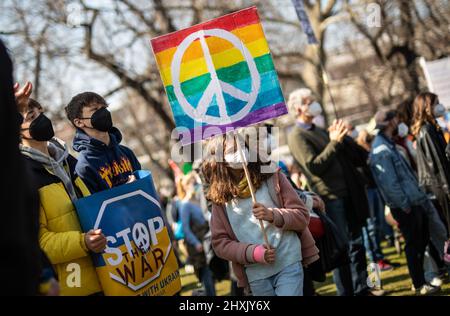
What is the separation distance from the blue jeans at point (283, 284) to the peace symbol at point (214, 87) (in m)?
1.11

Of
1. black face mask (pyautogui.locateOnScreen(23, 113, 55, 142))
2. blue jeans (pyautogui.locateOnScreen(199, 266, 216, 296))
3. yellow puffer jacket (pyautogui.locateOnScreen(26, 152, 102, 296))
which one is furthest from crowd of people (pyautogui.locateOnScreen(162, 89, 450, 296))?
black face mask (pyautogui.locateOnScreen(23, 113, 55, 142))

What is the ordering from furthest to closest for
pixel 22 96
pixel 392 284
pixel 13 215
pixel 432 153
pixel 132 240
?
1. pixel 392 284
2. pixel 432 153
3. pixel 132 240
4. pixel 22 96
5. pixel 13 215

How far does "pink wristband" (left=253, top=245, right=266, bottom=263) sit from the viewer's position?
4.66 m

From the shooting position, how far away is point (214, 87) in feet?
15.9

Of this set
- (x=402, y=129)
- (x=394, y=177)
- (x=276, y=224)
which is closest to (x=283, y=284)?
(x=276, y=224)

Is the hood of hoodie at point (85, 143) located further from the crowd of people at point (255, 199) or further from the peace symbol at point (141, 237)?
the peace symbol at point (141, 237)

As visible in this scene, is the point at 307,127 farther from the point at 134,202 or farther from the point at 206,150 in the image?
the point at 134,202

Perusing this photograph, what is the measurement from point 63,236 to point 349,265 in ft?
13.0

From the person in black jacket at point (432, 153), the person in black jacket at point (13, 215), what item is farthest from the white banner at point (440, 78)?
the person in black jacket at point (13, 215)

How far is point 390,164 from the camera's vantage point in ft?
23.5

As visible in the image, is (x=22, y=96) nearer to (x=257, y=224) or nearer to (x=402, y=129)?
(x=257, y=224)

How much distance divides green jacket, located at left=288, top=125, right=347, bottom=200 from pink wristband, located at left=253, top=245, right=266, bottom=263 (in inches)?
90.6

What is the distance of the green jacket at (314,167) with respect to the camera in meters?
6.90

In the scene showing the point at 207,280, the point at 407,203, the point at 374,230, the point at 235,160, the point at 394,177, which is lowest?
the point at 374,230
